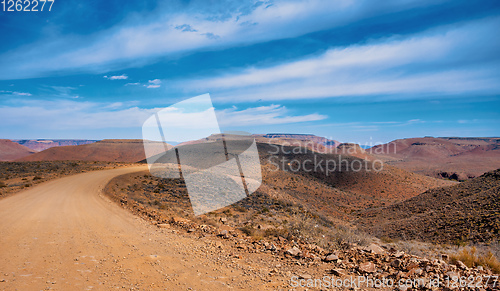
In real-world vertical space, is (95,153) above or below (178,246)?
above

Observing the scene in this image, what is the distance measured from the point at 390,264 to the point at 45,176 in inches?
1004

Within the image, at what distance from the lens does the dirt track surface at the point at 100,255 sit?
527cm

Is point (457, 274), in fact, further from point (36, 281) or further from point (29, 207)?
point (29, 207)

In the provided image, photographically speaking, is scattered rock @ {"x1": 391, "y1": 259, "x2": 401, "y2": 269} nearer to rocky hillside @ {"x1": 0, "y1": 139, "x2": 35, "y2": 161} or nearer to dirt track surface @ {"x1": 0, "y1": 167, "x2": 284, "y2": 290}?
dirt track surface @ {"x1": 0, "y1": 167, "x2": 284, "y2": 290}

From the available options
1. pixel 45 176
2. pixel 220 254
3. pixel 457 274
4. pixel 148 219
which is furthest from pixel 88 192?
pixel 457 274

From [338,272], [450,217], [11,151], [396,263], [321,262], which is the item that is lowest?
[450,217]

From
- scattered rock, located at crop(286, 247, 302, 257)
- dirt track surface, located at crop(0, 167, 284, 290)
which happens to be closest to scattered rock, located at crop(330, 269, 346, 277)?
scattered rock, located at crop(286, 247, 302, 257)

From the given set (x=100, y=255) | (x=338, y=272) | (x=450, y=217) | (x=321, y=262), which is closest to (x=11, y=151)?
(x=100, y=255)

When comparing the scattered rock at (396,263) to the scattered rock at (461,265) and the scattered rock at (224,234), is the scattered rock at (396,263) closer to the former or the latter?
the scattered rock at (461,265)

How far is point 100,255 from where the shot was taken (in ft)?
21.5

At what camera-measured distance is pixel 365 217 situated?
28.1m

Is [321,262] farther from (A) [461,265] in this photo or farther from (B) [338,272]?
(A) [461,265]

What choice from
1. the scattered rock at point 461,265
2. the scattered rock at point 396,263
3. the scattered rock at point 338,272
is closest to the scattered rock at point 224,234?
the scattered rock at point 338,272

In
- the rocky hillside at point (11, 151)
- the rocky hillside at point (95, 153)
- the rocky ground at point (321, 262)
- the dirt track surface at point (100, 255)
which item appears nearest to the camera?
the dirt track surface at point (100, 255)
